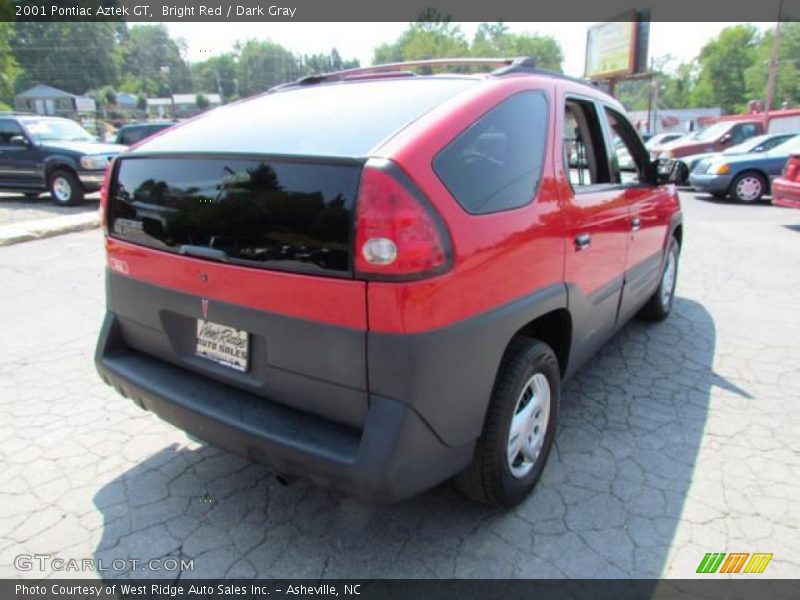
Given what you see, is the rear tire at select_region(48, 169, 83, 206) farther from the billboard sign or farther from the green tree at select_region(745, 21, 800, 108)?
the green tree at select_region(745, 21, 800, 108)

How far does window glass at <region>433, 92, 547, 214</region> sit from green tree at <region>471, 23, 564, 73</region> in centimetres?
10491

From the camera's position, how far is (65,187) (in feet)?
38.4

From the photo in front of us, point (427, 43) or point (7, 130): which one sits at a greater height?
point (427, 43)

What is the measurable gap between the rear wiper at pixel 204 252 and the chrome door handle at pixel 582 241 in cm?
160

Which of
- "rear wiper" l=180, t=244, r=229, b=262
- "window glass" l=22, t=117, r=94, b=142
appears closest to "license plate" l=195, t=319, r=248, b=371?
"rear wiper" l=180, t=244, r=229, b=262

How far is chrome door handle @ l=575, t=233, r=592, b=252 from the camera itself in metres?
2.69

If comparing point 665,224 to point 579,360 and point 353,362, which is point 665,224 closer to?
point 579,360

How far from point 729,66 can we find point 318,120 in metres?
103

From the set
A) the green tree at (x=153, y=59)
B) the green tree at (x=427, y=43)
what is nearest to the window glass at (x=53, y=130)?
the green tree at (x=427, y=43)

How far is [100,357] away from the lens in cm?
260

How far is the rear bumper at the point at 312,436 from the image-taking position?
184 cm

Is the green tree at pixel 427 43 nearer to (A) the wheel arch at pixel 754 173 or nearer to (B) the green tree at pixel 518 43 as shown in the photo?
(B) the green tree at pixel 518 43

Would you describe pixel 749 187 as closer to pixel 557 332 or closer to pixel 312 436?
pixel 557 332

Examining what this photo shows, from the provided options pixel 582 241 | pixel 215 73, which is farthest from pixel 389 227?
pixel 215 73
